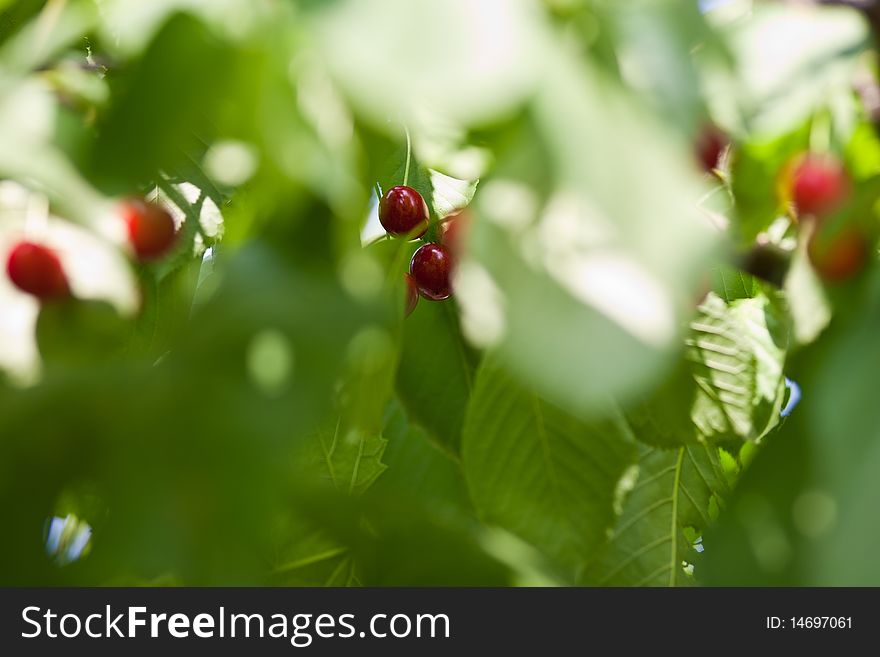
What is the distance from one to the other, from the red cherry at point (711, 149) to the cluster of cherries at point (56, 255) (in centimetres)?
39

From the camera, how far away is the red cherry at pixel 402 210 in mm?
1127

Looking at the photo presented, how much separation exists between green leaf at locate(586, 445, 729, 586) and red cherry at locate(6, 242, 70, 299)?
2.08ft

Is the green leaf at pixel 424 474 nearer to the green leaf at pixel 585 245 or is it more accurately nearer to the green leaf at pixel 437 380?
the green leaf at pixel 437 380

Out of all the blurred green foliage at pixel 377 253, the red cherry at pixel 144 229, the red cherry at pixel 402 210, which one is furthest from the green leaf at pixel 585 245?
the red cherry at pixel 402 210

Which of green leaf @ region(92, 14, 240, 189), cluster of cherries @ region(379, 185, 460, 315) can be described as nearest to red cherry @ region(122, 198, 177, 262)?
green leaf @ region(92, 14, 240, 189)

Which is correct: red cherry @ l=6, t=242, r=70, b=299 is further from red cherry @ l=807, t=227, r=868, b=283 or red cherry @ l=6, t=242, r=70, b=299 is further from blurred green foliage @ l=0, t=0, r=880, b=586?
red cherry @ l=807, t=227, r=868, b=283

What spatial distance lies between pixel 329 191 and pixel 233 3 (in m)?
0.13

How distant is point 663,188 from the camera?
401 millimetres

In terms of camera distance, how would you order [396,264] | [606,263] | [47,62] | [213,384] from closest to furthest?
[606,263] < [213,384] < [47,62] < [396,264]

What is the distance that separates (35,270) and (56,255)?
0.06 ft

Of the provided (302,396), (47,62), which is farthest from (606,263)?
(47,62)

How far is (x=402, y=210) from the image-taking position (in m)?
1.15

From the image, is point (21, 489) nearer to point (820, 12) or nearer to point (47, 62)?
point (47, 62)

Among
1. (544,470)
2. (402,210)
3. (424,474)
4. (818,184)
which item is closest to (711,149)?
(818,184)
